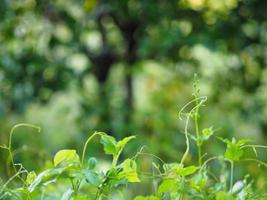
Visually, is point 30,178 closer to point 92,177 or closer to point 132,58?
point 92,177

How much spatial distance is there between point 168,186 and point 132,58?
55.2 inches

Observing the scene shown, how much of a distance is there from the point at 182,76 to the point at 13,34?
56 centimetres

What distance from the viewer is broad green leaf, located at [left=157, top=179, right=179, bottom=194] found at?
55 centimetres

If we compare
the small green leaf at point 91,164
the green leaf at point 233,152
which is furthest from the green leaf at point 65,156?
the green leaf at point 233,152

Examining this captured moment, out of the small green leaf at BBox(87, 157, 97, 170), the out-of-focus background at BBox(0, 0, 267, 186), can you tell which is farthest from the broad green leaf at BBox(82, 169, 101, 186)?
the out-of-focus background at BBox(0, 0, 267, 186)

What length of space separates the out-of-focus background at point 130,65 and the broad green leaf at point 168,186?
2.94 ft

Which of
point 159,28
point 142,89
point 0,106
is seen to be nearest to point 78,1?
point 159,28

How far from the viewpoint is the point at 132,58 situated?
1933 mm

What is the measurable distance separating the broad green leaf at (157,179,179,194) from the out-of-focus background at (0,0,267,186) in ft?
2.94

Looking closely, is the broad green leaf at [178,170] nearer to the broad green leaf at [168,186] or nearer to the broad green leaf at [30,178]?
the broad green leaf at [168,186]

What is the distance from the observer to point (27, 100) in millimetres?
1750

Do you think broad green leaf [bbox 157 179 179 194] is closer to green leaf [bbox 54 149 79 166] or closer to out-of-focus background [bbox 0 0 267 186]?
green leaf [bbox 54 149 79 166]

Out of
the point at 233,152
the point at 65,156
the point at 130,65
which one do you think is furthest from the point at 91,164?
the point at 130,65

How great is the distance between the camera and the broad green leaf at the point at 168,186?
55cm
